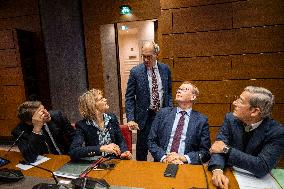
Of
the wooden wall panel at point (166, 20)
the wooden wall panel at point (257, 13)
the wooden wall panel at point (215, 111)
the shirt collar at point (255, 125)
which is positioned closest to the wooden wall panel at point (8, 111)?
the wooden wall panel at point (166, 20)

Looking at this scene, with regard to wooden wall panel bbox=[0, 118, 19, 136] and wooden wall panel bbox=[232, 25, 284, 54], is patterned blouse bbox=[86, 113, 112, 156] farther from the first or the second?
wooden wall panel bbox=[0, 118, 19, 136]

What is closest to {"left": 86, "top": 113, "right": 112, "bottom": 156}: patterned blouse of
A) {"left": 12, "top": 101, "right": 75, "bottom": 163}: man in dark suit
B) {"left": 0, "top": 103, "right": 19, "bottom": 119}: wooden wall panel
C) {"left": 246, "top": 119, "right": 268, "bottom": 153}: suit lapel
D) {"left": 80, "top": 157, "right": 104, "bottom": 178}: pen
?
{"left": 80, "top": 157, "right": 104, "bottom": 178}: pen

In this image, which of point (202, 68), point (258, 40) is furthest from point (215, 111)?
point (258, 40)

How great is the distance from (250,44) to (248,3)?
57 centimetres

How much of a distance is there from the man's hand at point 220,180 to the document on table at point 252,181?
9 cm

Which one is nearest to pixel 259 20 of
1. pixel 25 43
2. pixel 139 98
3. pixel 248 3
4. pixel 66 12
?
pixel 248 3

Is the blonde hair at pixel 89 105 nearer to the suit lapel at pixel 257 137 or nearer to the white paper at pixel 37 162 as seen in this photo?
the white paper at pixel 37 162

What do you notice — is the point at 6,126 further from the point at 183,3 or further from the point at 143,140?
the point at 183,3

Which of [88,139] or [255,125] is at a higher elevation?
[255,125]

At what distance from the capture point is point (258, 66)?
12.1ft

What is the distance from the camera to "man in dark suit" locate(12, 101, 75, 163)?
2.13 m

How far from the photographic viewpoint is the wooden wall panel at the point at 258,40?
3578 millimetres

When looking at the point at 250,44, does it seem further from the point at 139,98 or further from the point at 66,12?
the point at 66,12

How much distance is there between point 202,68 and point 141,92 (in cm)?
124
